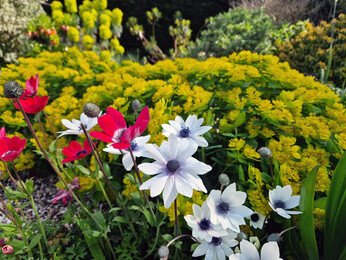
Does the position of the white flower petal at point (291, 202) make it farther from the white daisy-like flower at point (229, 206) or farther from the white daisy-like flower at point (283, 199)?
the white daisy-like flower at point (229, 206)

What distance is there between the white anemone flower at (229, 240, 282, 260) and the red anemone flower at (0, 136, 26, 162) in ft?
2.95

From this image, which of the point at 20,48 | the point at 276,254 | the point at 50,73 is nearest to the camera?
the point at 276,254

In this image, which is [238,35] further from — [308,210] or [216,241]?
[216,241]

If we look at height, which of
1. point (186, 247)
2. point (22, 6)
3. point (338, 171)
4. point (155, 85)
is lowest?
point (186, 247)

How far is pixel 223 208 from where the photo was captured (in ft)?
2.95

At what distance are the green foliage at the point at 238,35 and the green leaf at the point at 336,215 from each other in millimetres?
4538

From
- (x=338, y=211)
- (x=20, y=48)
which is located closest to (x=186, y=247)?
(x=338, y=211)

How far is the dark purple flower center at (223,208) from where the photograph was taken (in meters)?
0.90

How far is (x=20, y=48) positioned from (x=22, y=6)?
34.0 inches

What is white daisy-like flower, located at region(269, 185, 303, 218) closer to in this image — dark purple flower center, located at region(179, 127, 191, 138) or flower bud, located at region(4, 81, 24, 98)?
dark purple flower center, located at region(179, 127, 191, 138)

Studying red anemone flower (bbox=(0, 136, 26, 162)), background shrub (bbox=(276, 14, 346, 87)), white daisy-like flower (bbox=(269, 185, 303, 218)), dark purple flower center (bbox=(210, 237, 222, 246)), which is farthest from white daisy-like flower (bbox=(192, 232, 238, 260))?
background shrub (bbox=(276, 14, 346, 87))

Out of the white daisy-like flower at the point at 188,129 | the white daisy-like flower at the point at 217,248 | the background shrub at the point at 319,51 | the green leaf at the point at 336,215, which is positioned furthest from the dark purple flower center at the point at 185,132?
the background shrub at the point at 319,51

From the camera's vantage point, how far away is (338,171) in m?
1.00

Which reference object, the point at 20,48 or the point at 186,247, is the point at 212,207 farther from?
the point at 20,48
